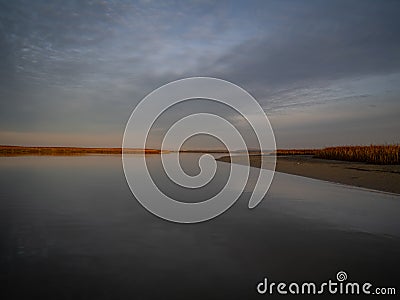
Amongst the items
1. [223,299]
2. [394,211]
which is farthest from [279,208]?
[223,299]

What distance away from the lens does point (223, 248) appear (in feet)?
16.3

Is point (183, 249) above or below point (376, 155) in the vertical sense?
below

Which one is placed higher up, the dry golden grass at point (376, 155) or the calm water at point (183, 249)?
the dry golden grass at point (376, 155)

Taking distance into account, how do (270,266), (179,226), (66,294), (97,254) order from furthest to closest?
(179,226)
(97,254)
(270,266)
(66,294)

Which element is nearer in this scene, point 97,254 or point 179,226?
point 97,254

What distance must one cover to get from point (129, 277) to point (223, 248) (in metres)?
1.78

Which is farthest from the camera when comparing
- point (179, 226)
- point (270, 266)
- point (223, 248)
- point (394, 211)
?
point (394, 211)

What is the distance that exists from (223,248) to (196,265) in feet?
2.84

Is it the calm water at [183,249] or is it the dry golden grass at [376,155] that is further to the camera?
the dry golden grass at [376,155]

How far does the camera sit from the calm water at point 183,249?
360cm

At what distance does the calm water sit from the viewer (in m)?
3.60

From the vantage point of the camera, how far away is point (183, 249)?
493 centimetres

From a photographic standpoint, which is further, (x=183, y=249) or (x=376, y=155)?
(x=376, y=155)

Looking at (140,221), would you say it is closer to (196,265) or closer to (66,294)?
(196,265)
